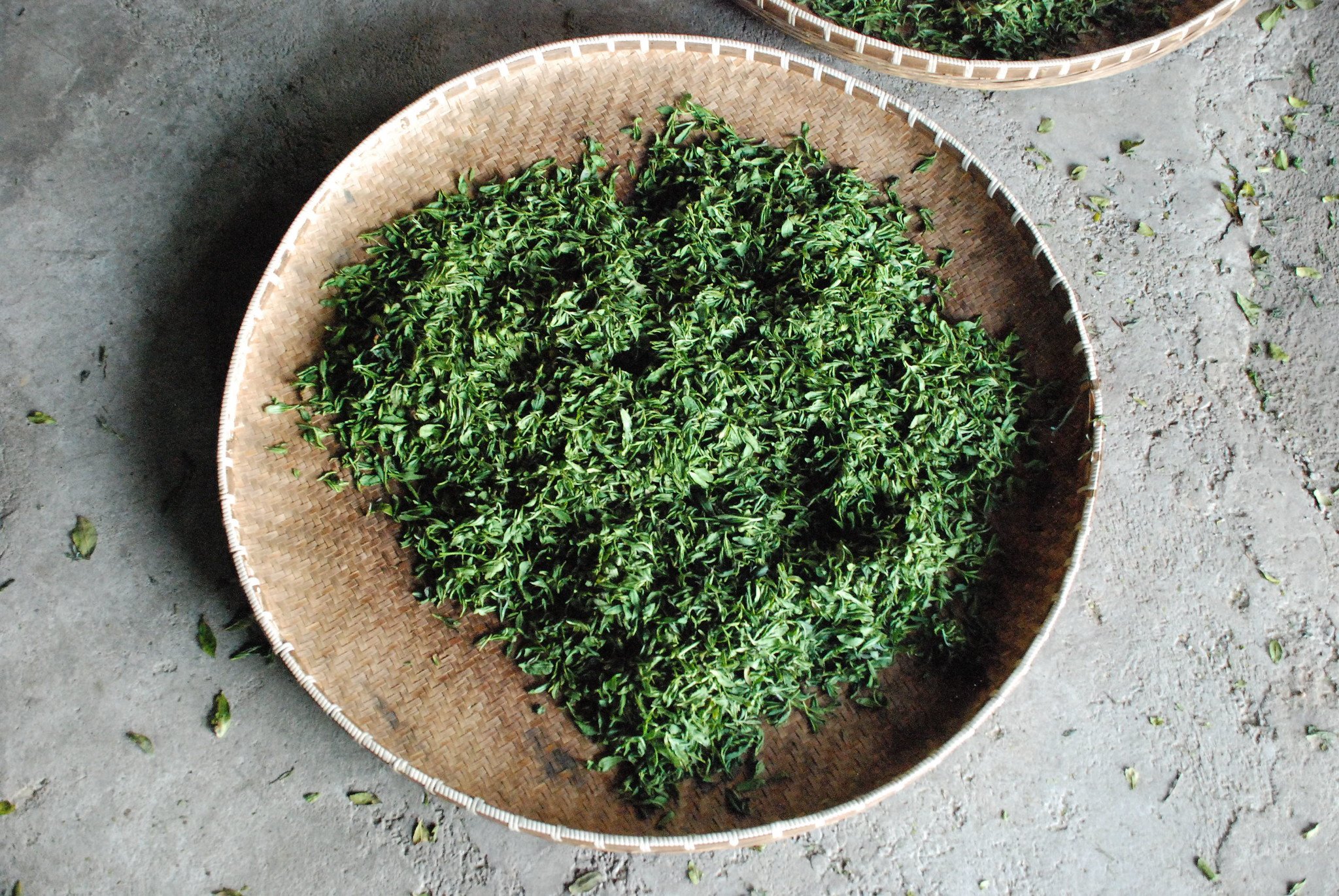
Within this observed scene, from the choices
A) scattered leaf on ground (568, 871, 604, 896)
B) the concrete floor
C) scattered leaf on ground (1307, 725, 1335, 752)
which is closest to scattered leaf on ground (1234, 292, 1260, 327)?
the concrete floor

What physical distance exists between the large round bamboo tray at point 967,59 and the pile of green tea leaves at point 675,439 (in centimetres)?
49

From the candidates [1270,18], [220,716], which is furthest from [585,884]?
[1270,18]

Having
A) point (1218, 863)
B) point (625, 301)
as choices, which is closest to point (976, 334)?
point (625, 301)

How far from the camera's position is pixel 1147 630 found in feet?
8.75

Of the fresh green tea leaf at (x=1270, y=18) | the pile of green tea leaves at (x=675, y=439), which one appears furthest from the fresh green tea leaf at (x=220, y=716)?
the fresh green tea leaf at (x=1270, y=18)

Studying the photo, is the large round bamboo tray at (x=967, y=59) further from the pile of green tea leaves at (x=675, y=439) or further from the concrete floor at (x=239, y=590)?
the pile of green tea leaves at (x=675, y=439)

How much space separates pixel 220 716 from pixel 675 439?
1486 mm

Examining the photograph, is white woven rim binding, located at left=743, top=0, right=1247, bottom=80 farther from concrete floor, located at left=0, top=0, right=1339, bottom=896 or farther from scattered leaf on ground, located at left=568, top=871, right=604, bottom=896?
scattered leaf on ground, located at left=568, top=871, right=604, bottom=896

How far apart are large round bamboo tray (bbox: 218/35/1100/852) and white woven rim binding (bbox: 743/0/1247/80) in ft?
0.47

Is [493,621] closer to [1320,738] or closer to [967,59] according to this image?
[967,59]

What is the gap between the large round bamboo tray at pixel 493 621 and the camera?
7.05ft

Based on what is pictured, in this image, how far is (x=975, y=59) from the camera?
277 cm

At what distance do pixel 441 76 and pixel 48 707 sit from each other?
7.30 feet

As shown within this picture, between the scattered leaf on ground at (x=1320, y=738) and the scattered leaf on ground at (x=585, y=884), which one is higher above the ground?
the scattered leaf on ground at (x=1320, y=738)
